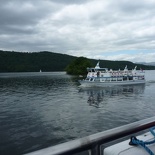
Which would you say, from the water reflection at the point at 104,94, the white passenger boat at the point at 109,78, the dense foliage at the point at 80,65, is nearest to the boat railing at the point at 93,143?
the water reflection at the point at 104,94

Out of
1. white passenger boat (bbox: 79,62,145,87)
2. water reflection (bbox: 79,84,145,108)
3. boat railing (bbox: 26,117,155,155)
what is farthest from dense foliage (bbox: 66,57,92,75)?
boat railing (bbox: 26,117,155,155)

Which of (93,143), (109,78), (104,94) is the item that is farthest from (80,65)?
(93,143)

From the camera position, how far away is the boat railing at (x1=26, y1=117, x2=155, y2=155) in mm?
1878

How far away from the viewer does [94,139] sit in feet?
7.04

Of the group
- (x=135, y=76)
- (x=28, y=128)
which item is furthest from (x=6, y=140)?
(x=135, y=76)

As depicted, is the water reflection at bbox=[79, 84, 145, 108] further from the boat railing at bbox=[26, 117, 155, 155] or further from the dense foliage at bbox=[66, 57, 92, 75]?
the dense foliage at bbox=[66, 57, 92, 75]

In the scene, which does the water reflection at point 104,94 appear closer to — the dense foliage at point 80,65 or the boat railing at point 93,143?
the boat railing at point 93,143

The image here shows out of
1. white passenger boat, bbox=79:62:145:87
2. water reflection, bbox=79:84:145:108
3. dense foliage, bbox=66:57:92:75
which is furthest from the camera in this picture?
dense foliage, bbox=66:57:92:75

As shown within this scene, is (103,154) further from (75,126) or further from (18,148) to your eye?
(75,126)

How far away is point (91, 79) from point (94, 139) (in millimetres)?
55342

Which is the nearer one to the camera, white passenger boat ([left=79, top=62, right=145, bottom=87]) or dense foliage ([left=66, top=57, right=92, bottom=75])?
white passenger boat ([left=79, top=62, right=145, bottom=87])

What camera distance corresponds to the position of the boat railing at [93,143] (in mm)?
1878

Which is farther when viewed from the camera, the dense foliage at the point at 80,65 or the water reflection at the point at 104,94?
the dense foliage at the point at 80,65

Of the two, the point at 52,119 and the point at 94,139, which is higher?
the point at 94,139
